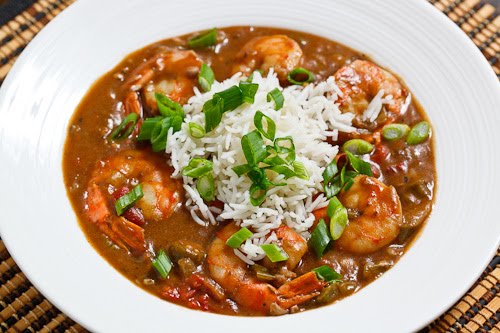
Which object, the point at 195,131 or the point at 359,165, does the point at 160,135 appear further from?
the point at 359,165

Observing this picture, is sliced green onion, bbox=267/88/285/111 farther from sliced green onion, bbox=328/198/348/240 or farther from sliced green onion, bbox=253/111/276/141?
sliced green onion, bbox=328/198/348/240

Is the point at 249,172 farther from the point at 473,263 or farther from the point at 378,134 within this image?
the point at 473,263

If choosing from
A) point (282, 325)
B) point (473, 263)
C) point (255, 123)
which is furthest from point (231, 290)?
point (473, 263)

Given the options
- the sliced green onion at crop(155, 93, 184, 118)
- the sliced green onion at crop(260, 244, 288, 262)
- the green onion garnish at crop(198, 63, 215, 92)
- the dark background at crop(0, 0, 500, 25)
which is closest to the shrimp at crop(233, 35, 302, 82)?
the green onion garnish at crop(198, 63, 215, 92)

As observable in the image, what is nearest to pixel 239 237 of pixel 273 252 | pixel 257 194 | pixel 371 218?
pixel 273 252

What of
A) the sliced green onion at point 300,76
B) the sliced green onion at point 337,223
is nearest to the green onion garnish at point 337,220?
the sliced green onion at point 337,223
